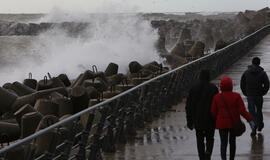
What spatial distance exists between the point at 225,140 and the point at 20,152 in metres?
2.33

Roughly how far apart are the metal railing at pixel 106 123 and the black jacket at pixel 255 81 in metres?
1.63

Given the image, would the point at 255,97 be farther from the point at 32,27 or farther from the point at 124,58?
the point at 32,27

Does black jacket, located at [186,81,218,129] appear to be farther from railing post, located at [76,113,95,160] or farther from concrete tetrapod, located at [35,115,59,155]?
concrete tetrapod, located at [35,115,59,155]

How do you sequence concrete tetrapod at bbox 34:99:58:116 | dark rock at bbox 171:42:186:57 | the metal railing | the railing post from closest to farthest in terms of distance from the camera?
the metal railing → the railing post → concrete tetrapod at bbox 34:99:58:116 → dark rock at bbox 171:42:186:57

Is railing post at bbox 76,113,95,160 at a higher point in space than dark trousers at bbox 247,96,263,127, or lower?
lower

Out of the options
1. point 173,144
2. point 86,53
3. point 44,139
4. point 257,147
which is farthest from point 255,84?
point 86,53

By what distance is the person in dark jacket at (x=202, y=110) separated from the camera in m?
8.03

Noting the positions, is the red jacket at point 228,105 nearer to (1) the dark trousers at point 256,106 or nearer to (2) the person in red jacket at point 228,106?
(2) the person in red jacket at point 228,106

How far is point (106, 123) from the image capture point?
929cm

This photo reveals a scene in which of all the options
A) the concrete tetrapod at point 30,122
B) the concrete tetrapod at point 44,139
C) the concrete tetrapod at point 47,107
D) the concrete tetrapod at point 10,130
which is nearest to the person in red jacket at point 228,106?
the concrete tetrapod at point 44,139

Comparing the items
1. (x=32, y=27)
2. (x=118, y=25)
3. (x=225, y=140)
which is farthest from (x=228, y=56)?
(x=32, y=27)

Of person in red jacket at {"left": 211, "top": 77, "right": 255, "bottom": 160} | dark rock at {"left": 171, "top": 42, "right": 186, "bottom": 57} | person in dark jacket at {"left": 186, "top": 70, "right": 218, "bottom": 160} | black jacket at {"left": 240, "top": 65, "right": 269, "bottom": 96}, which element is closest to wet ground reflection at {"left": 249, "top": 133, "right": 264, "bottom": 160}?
black jacket at {"left": 240, "top": 65, "right": 269, "bottom": 96}

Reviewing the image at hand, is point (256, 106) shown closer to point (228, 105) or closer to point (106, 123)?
point (106, 123)

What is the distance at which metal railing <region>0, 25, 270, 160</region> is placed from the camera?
667 centimetres
